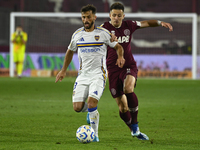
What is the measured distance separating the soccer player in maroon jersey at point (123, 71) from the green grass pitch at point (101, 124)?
0.37m

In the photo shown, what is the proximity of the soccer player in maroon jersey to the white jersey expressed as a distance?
49 centimetres

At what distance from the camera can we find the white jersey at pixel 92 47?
525cm

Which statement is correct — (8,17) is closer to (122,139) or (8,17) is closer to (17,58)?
(17,58)

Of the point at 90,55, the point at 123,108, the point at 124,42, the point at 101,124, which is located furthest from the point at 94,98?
the point at 101,124

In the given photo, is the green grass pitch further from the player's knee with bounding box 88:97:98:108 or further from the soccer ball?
the player's knee with bounding box 88:97:98:108

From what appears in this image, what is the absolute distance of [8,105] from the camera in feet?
29.0

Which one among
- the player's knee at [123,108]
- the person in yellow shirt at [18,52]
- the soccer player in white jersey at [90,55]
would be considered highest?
the soccer player in white jersey at [90,55]

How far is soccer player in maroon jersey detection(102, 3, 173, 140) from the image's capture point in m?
5.52

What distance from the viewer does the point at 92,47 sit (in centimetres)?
526

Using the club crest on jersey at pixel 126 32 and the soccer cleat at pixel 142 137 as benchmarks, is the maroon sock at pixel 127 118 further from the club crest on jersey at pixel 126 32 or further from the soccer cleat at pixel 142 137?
the club crest on jersey at pixel 126 32

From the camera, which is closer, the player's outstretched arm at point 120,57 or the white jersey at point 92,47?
the player's outstretched arm at point 120,57

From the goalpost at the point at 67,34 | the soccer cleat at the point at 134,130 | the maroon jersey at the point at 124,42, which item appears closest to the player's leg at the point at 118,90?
the maroon jersey at the point at 124,42

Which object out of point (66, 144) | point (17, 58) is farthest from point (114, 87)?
point (17, 58)

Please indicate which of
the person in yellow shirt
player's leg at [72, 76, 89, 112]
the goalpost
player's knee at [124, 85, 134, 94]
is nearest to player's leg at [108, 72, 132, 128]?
Answer: player's knee at [124, 85, 134, 94]
